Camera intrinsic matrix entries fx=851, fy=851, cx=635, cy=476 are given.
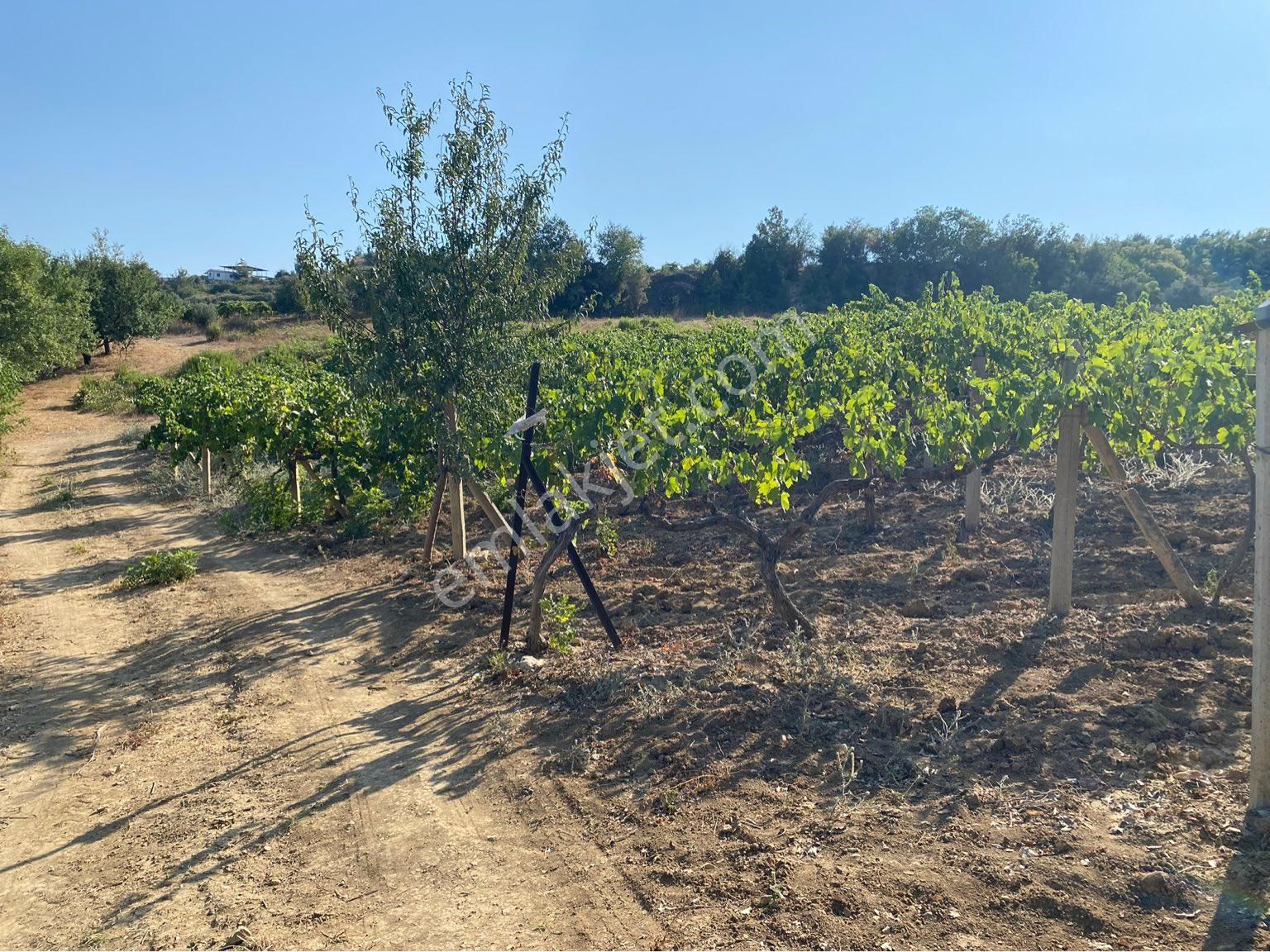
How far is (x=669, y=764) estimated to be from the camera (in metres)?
4.59

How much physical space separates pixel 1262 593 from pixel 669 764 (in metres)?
2.86

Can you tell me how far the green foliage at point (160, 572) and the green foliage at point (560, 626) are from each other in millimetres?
4666

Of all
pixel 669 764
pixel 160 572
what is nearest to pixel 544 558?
pixel 669 764

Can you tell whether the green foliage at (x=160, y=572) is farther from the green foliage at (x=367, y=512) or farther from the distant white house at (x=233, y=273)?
the distant white house at (x=233, y=273)

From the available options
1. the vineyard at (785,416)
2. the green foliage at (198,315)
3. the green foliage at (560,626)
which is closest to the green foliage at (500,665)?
the green foliage at (560,626)

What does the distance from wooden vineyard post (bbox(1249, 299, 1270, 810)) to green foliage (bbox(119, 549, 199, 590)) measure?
30.2 ft

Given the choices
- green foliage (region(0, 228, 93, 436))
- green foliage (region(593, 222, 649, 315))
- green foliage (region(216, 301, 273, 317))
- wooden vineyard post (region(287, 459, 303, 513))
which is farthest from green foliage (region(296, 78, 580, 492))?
green foliage (region(216, 301, 273, 317))

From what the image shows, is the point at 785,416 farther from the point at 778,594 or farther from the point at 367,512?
the point at 367,512

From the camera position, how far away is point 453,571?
27.9 feet

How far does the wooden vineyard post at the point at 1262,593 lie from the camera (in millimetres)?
3492

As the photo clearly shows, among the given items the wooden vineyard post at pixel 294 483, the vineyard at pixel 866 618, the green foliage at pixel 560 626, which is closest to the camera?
the vineyard at pixel 866 618

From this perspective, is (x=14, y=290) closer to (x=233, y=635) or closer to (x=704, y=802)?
(x=233, y=635)

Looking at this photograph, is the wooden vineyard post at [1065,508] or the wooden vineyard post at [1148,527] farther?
the wooden vineyard post at [1065,508]

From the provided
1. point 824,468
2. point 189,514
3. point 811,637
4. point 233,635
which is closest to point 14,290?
point 189,514
